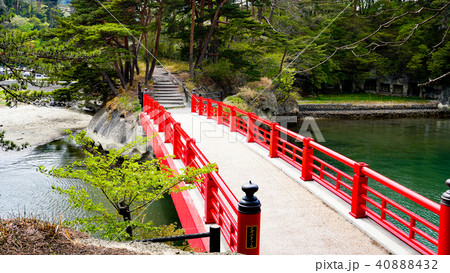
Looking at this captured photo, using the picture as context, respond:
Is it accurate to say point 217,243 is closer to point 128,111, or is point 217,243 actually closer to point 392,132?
point 128,111

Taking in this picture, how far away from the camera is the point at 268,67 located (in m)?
34.9

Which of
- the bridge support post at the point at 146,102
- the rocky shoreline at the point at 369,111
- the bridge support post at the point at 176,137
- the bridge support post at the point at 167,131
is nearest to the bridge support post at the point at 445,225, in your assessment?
the bridge support post at the point at 176,137

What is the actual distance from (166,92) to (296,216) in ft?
67.5

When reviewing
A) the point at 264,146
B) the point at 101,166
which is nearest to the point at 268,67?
the point at 264,146

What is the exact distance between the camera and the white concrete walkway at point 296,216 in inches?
220

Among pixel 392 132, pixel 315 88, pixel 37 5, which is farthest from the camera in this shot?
pixel 37 5

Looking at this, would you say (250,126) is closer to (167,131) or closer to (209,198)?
(167,131)

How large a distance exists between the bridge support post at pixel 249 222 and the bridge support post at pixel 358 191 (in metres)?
2.43

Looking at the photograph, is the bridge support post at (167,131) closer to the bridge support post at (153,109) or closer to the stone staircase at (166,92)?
the bridge support post at (153,109)

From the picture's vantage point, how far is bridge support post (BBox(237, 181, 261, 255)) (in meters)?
4.42

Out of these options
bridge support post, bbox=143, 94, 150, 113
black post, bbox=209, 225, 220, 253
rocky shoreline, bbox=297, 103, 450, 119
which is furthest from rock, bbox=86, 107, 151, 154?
rocky shoreline, bbox=297, 103, 450, 119

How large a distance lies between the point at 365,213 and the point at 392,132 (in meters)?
27.3

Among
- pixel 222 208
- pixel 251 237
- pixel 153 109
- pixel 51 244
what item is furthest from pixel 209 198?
pixel 153 109

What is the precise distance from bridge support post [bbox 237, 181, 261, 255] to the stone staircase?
18.9m
